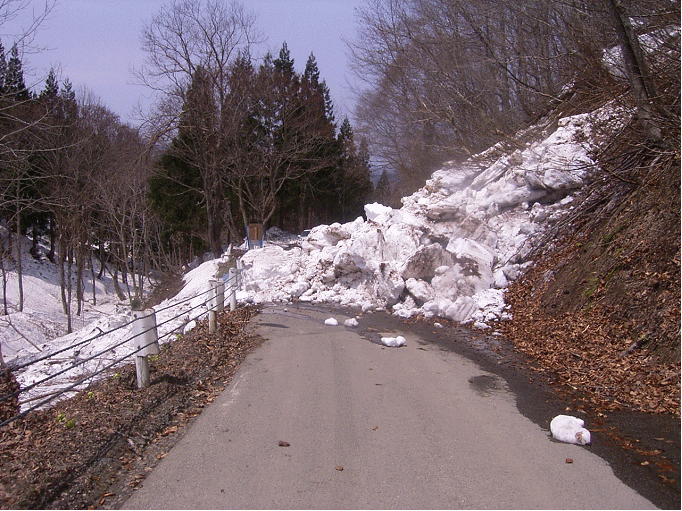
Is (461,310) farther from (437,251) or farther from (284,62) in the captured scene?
(284,62)

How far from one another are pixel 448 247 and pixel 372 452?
10914 millimetres

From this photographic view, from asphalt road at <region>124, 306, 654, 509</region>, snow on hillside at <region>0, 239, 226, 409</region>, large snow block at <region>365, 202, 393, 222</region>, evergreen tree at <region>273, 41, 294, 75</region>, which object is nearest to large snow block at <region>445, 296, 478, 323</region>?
asphalt road at <region>124, 306, 654, 509</region>

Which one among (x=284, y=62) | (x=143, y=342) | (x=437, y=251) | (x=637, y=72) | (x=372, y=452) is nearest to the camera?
(x=372, y=452)

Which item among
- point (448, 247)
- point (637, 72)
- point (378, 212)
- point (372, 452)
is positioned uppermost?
point (637, 72)

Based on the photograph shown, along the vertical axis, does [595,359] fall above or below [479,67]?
below

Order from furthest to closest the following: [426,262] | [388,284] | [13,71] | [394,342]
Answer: [388,284] < [426,262] < [13,71] < [394,342]

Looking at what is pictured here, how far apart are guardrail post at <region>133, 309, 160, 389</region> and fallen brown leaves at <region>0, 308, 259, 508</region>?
0.60 ft

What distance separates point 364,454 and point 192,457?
161cm

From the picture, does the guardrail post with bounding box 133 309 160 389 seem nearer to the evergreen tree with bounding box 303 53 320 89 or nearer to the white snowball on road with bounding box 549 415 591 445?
the white snowball on road with bounding box 549 415 591 445

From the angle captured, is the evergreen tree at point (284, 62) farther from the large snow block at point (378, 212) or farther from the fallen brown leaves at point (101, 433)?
the fallen brown leaves at point (101, 433)

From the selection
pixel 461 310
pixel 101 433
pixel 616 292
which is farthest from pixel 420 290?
pixel 101 433

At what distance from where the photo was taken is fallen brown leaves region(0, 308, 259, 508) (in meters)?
4.38

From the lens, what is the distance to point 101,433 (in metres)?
5.49

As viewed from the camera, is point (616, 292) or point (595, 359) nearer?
point (595, 359)
